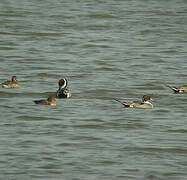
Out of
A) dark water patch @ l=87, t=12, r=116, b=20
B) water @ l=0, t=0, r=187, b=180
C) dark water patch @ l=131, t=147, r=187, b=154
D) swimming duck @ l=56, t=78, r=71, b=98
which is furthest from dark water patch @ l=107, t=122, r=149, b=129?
dark water patch @ l=87, t=12, r=116, b=20

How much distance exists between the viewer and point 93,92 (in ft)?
56.9

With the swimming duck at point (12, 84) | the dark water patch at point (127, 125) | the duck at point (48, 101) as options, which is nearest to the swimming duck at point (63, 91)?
the duck at point (48, 101)

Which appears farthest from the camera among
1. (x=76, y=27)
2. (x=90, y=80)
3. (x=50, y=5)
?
(x=50, y=5)

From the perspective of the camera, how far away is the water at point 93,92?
11805 millimetres

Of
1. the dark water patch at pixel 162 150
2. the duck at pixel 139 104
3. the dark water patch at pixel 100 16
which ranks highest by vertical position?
the dark water patch at pixel 100 16

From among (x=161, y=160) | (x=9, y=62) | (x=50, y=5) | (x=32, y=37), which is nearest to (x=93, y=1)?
(x=50, y=5)

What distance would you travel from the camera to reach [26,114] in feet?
48.8

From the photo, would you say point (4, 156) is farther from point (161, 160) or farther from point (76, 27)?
point (76, 27)

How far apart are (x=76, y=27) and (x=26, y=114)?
14.0 meters

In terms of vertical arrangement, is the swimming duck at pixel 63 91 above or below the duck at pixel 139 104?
above

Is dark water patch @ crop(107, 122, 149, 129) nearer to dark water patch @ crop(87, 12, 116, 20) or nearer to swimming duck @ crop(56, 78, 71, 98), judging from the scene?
swimming duck @ crop(56, 78, 71, 98)

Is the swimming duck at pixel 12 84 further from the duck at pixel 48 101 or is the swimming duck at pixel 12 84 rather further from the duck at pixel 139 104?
the duck at pixel 139 104

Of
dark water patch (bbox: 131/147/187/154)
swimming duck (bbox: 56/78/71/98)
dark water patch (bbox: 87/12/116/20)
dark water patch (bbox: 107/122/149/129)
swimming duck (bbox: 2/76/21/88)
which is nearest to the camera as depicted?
dark water patch (bbox: 131/147/187/154)

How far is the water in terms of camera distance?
465 inches
